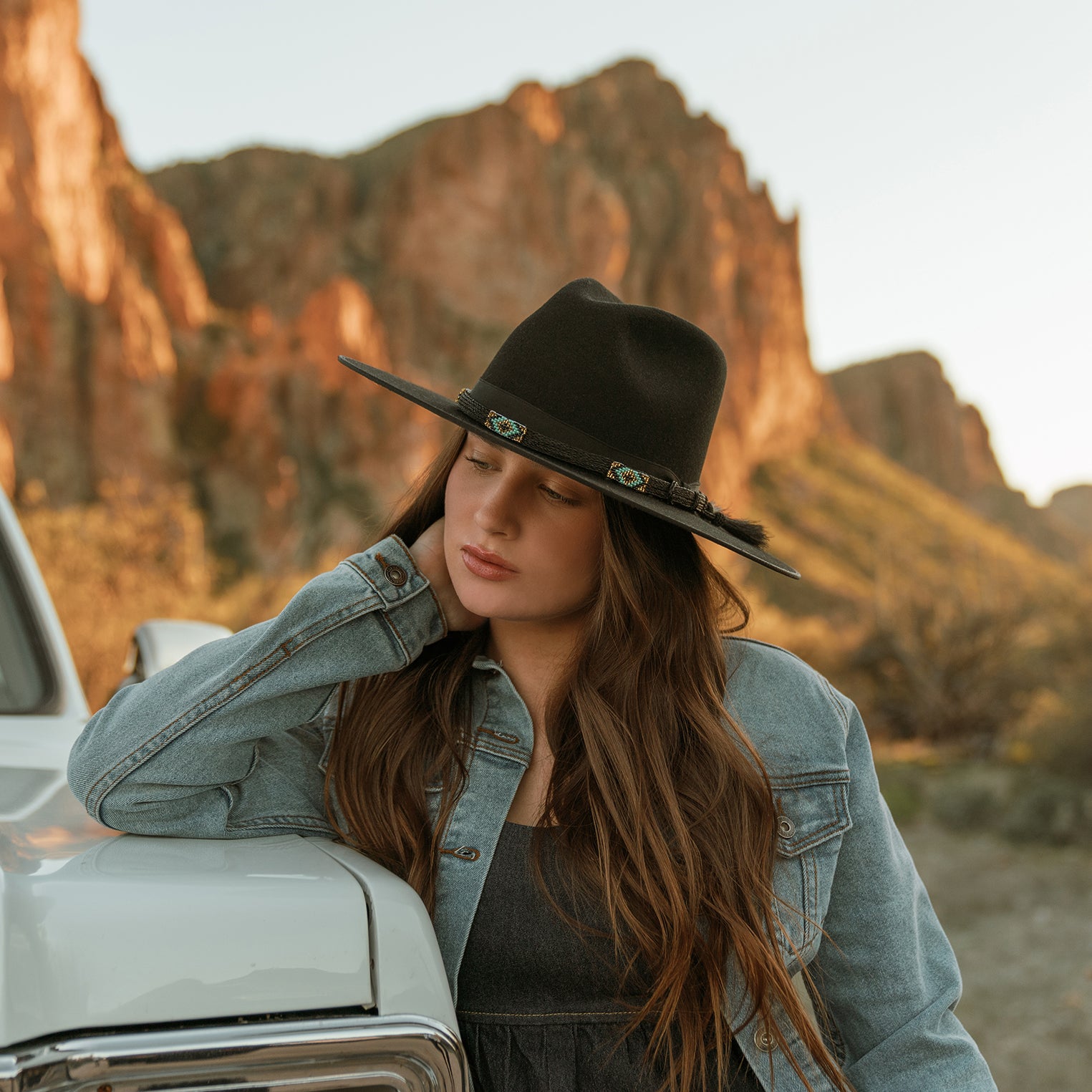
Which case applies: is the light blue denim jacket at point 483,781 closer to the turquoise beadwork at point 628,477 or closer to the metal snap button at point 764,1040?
the metal snap button at point 764,1040

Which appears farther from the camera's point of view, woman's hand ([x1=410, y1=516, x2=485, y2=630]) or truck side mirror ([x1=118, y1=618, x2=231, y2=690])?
truck side mirror ([x1=118, y1=618, x2=231, y2=690])

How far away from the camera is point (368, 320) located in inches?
1580

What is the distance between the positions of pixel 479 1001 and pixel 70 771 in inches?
24.5

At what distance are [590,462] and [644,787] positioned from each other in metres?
0.47

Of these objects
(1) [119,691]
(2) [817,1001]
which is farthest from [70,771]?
(2) [817,1001]

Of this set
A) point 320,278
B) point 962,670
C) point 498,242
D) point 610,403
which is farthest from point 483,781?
point 498,242

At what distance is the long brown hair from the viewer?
55.4 inches

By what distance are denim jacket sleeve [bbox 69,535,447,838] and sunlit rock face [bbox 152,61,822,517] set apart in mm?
43629

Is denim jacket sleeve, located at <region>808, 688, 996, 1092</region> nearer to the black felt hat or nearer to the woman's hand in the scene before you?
the black felt hat

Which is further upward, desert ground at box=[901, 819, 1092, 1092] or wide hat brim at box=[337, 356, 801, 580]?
wide hat brim at box=[337, 356, 801, 580]

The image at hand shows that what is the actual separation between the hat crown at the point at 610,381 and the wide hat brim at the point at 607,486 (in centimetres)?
4

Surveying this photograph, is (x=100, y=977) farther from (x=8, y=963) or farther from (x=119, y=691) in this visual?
(x=119, y=691)

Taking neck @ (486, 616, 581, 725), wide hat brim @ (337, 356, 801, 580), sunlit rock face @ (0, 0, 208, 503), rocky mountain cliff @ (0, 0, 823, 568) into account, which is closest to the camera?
wide hat brim @ (337, 356, 801, 580)

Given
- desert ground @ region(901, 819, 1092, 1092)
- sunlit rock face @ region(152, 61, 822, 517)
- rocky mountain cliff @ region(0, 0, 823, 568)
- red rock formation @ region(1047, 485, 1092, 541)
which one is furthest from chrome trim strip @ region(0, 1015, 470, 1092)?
red rock formation @ region(1047, 485, 1092, 541)
